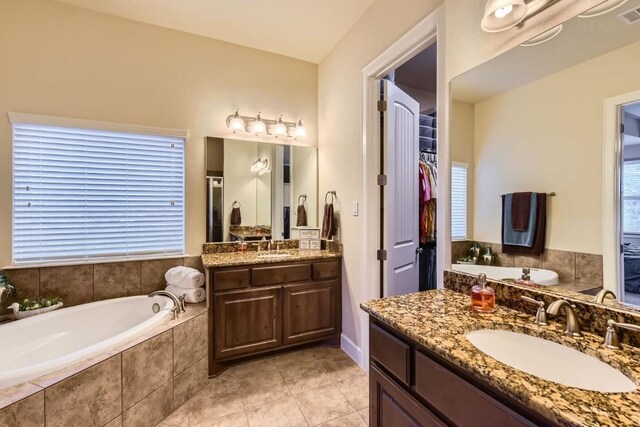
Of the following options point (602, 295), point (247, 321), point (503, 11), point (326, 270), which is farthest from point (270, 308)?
point (503, 11)

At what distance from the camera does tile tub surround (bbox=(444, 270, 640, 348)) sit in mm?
904

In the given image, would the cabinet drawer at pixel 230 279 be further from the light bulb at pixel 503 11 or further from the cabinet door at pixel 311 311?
the light bulb at pixel 503 11

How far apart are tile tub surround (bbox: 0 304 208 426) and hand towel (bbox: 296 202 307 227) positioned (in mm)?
1263

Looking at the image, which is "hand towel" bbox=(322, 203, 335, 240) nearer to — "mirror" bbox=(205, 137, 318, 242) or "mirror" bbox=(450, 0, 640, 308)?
"mirror" bbox=(205, 137, 318, 242)

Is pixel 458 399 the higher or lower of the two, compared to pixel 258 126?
lower

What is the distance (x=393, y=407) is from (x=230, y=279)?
5.01ft

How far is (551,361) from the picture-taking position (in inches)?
37.4

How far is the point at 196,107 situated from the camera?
2678 mm

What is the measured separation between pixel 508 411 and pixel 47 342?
264cm

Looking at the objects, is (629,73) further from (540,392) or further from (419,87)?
(419,87)

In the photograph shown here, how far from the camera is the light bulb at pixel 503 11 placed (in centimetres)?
119

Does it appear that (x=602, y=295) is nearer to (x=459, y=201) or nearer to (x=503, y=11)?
(x=459, y=201)

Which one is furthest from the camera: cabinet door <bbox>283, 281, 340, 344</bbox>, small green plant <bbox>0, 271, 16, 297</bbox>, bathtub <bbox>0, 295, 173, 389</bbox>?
cabinet door <bbox>283, 281, 340, 344</bbox>

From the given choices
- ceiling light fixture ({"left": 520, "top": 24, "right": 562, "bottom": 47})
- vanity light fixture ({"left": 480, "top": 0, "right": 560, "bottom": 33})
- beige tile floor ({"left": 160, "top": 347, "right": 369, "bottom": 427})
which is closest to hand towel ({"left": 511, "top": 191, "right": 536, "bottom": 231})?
ceiling light fixture ({"left": 520, "top": 24, "right": 562, "bottom": 47})
